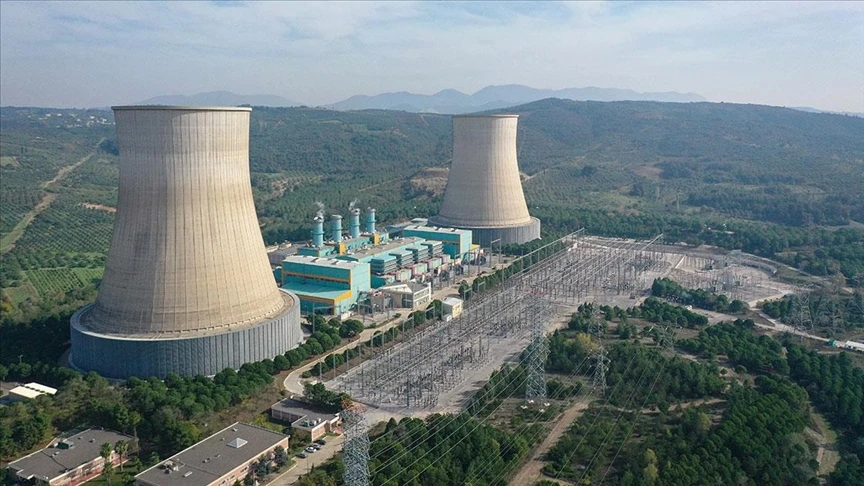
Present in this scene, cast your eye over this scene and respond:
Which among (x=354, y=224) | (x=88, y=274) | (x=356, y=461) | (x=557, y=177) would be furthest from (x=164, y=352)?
(x=557, y=177)

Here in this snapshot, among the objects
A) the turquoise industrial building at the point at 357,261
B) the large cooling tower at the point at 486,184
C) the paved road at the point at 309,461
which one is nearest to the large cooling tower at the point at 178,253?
the paved road at the point at 309,461

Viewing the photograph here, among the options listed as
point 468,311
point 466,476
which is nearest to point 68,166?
point 468,311

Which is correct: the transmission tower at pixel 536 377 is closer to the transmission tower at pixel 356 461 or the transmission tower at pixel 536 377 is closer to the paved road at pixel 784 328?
the transmission tower at pixel 356 461

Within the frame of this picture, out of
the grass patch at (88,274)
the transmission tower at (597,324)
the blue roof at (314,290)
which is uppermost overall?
the blue roof at (314,290)

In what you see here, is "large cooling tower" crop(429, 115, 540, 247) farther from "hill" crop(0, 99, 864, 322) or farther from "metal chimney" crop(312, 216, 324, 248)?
"metal chimney" crop(312, 216, 324, 248)

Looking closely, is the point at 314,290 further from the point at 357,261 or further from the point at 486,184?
the point at 486,184

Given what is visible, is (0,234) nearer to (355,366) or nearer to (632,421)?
(355,366)
